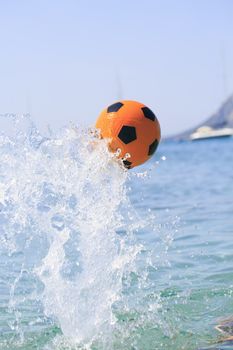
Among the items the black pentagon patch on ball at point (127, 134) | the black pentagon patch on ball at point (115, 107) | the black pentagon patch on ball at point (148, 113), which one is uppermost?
the black pentagon patch on ball at point (115, 107)

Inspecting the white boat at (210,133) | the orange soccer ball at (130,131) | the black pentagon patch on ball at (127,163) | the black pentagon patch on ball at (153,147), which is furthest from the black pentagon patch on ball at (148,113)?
the white boat at (210,133)

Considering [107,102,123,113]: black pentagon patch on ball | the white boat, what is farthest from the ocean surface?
the white boat

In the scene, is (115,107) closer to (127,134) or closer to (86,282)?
(127,134)

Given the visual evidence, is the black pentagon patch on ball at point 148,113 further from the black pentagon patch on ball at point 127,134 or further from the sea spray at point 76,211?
the sea spray at point 76,211

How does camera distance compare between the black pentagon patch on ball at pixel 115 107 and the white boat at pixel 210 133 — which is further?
the white boat at pixel 210 133

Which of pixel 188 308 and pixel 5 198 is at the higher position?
pixel 5 198

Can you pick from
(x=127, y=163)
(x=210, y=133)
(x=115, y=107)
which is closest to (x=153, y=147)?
(x=127, y=163)

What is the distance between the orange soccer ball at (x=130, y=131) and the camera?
6086 millimetres

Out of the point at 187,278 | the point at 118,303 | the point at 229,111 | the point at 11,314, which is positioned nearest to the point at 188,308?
the point at 118,303

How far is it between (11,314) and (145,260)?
2.84 meters

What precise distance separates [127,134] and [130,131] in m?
0.04

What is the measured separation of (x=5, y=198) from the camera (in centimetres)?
649

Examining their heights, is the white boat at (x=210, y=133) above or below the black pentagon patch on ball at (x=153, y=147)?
below

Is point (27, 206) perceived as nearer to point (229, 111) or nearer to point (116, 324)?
point (116, 324)
